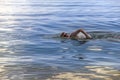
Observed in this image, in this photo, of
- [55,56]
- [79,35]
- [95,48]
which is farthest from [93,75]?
[79,35]

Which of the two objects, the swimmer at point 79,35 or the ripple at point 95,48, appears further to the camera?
the swimmer at point 79,35

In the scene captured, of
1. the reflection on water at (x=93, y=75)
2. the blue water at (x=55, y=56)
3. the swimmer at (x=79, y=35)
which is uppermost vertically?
the swimmer at (x=79, y=35)

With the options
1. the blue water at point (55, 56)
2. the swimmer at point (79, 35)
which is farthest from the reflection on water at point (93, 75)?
the swimmer at point (79, 35)

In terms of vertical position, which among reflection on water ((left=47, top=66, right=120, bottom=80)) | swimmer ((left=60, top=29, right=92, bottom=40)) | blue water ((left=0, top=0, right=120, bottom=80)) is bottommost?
reflection on water ((left=47, top=66, right=120, bottom=80))

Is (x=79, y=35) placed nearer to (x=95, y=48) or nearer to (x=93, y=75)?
(x=95, y=48)

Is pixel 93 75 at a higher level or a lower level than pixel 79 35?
lower

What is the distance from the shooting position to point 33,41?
15.6 m

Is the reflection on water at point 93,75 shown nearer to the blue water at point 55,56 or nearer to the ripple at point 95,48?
the blue water at point 55,56

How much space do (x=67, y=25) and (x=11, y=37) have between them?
558cm

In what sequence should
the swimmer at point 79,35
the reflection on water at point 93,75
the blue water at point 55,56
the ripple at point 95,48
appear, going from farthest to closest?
the swimmer at point 79,35 → the ripple at point 95,48 → the blue water at point 55,56 → the reflection on water at point 93,75

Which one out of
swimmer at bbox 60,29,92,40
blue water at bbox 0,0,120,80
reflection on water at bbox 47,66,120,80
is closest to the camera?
reflection on water at bbox 47,66,120,80

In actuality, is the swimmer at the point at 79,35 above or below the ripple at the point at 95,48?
above

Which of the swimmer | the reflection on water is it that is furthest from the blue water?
the swimmer

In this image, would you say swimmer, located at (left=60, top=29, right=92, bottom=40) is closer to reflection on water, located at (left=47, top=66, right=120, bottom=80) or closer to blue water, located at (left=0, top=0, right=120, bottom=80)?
blue water, located at (left=0, top=0, right=120, bottom=80)
